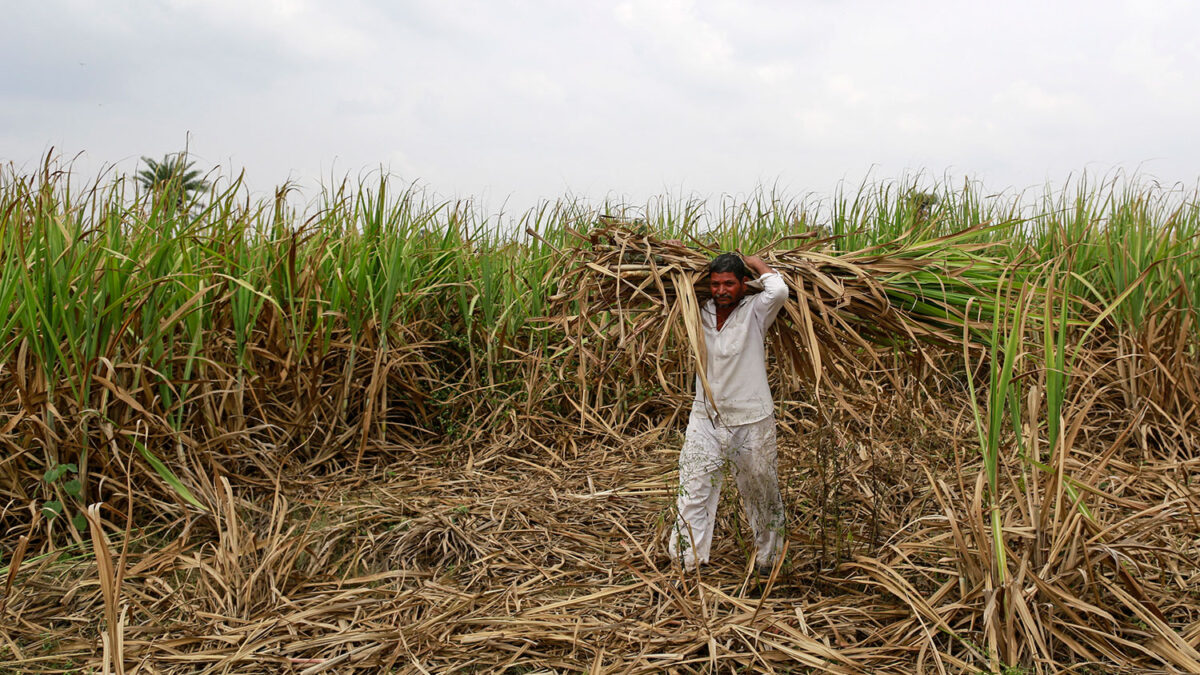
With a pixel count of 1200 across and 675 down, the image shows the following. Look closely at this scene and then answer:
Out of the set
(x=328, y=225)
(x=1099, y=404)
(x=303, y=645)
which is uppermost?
(x=328, y=225)

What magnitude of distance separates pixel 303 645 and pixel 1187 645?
2.47 meters

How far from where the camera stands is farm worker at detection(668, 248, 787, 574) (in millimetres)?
2670

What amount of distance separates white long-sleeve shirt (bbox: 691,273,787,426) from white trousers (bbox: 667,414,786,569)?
0.06 meters

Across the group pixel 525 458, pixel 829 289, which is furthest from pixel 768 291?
pixel 525 458

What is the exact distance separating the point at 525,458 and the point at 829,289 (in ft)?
6.93

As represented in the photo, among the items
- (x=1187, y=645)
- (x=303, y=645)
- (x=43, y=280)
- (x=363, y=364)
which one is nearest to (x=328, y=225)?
(x=363, y=364)

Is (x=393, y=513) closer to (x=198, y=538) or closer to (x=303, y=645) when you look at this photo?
(x=198, y=538)

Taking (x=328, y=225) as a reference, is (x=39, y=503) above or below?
below

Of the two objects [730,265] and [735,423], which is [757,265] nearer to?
[730,265]

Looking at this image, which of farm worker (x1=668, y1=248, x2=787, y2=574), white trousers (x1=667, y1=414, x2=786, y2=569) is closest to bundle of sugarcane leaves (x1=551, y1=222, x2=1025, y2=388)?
farm worker (x1=668, y1=248, x2=787, y2=574)

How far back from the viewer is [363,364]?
4.13 metres

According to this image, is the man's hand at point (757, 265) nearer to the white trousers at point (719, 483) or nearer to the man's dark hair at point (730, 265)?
the man's dark hair at point (730, 265)

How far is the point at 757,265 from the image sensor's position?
269 centimetres

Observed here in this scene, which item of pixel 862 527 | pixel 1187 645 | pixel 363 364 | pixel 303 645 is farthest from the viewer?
pixel 363 364
